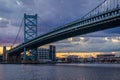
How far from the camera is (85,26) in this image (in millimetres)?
63688

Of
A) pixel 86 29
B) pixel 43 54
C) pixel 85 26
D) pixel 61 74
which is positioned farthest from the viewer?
pixel 43 54

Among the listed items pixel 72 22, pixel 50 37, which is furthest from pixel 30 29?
pixel 72 22

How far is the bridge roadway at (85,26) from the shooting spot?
5625 centimetres

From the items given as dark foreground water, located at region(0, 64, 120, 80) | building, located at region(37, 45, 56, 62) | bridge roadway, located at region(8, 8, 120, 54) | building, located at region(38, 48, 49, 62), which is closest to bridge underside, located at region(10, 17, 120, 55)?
bridge roadway, located at region(8, 8, 120, 54)

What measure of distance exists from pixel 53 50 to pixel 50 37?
109 metres

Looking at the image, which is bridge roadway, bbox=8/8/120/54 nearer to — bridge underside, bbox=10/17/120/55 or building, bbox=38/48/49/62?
bridge underside, bbox=10/17/120/55

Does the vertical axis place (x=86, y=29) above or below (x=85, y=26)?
below

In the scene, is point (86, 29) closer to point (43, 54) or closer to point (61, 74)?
point (61, 74)

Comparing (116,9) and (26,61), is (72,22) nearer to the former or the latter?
(116,9)

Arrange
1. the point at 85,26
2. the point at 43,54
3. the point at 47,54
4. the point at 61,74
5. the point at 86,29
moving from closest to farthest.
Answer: the point at 61,74 < the point at 85,26 < the point at 86,29 < the point at 43,54 < the point at 47,54

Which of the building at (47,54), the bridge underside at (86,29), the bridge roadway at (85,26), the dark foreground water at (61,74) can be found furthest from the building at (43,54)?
the dark foreground water at (61,74)

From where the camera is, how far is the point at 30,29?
102625mm

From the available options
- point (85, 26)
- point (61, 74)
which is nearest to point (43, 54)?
point (85, 26)

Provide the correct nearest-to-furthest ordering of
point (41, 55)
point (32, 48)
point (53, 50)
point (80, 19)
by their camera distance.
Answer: point (80, 19), point (32, 48), point (41, 55), point (53, 50)
